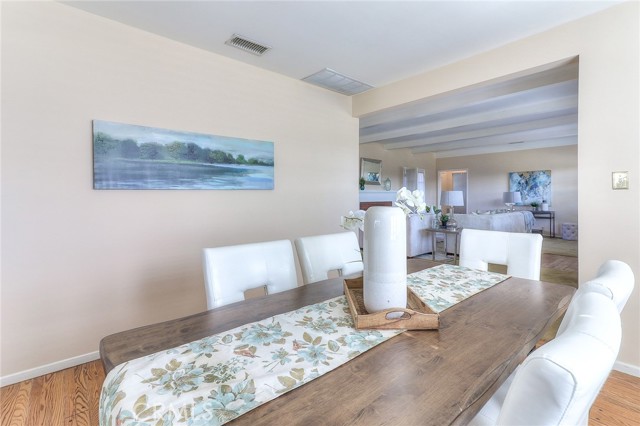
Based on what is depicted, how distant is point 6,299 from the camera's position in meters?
1.96

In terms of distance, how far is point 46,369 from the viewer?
6.88 feet

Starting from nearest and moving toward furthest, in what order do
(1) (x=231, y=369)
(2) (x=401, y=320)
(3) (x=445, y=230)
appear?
(1) (x=231, y=369) < (2) (x=401, y=320) < (3) (x=445, y=230)

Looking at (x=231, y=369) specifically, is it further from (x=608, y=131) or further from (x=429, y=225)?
(x=429, y=225)

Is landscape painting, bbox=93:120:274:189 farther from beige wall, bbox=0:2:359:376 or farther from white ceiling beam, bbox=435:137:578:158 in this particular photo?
white ceiling beam, bbox=435:137:578:158

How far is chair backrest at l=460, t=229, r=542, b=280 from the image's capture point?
1846 mm

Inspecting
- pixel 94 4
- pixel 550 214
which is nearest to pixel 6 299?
pixel 94 4

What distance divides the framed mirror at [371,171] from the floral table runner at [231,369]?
254 inches

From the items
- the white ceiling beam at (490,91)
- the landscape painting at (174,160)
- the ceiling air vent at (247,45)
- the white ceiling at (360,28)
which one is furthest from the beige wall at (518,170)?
the ceiling air vent at (247,45)

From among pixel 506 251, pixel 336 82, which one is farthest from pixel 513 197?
pixel 506 251

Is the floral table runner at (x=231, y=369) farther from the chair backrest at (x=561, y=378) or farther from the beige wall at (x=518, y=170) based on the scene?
the beige wall at (x=518, y=170)

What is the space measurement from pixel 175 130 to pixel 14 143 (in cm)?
99

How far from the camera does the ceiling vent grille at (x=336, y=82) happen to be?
324cm

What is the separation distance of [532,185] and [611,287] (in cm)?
904

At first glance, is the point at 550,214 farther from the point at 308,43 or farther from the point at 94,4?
the point at 94,4
